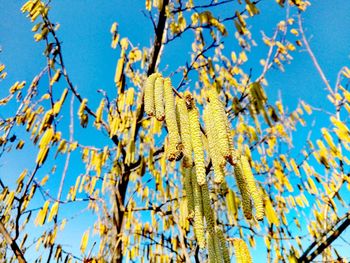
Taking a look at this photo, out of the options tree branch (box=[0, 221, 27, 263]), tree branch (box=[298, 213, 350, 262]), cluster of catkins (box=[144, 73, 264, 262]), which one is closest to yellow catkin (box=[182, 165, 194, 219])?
cluster of catkins (box=[144, 73, 264, 262])

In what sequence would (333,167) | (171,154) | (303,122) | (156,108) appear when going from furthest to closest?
(303,122), (333,167), (156,108), (171,154)

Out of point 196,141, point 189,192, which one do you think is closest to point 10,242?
point 189,192

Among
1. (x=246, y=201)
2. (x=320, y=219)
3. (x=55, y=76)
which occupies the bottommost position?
(x=246, y=201)

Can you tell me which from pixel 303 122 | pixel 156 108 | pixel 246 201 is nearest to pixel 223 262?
pixel 246 201

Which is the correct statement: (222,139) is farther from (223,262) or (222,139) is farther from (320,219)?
(320,219)

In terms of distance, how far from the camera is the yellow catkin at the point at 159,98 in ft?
2.43

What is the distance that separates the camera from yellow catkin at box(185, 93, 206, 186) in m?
0.65

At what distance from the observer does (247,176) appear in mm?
775

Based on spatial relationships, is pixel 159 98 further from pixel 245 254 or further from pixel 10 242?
pixel 10 242

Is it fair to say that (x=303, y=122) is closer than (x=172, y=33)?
No

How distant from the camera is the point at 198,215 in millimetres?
711

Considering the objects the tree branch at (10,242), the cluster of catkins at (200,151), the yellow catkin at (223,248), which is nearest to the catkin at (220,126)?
the cluster of catkins at (200,151)

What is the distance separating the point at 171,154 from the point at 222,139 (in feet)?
0.41

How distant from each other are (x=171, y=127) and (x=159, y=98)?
0.42ft
